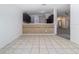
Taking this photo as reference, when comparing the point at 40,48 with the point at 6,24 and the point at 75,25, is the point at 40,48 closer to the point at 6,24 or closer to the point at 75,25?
the point at 6,24

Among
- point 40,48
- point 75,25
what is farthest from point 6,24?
point 75,25

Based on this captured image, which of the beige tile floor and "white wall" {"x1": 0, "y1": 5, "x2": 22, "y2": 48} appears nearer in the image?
the beige tile floor

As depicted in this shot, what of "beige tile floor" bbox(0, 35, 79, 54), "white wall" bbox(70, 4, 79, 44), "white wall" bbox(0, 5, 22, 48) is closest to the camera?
"beige tile floor" bbox(0, 35, 79, 54)

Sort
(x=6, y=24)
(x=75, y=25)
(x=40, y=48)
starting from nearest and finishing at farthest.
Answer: (x=40, y=48) < (x=6, y=24) < (x=75, y=25)

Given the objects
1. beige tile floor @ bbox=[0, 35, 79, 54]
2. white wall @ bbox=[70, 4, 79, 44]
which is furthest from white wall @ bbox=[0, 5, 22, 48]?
white wall @ bbox=[70, 4, 79, 44]

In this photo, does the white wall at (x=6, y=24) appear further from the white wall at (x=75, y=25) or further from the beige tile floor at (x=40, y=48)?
the white wall at (x=75, y=25)

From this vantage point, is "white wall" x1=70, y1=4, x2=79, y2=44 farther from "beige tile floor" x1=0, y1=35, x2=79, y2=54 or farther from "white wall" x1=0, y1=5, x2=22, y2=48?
"white wall" x1=0, y1=5, x2=22, y2=48

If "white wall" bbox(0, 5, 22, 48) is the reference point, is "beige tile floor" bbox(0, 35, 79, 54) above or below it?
below

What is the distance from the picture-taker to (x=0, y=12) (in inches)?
160
